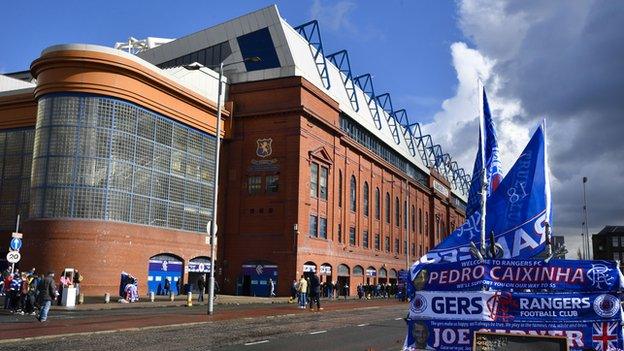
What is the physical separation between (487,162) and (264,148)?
42025 millimetres

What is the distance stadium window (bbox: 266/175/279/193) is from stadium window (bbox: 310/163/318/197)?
3.53 m

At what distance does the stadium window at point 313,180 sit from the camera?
5206 centimetres

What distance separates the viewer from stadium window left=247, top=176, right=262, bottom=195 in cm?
5058

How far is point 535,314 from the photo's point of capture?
662 cm

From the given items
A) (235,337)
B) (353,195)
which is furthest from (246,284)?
(235,337)

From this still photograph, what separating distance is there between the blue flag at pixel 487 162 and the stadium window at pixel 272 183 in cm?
4108

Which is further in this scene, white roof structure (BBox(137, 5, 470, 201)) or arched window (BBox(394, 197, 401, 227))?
arched window (BBox(394, 197, 401, 227))

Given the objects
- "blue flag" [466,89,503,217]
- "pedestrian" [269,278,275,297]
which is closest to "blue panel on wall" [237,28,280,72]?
"pedestrian" [269,278,275,297]

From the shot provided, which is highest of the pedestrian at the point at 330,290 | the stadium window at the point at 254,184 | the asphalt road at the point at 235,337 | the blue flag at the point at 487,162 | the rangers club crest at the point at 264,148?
the rangers club crest at the point at 264,148

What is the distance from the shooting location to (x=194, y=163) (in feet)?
156

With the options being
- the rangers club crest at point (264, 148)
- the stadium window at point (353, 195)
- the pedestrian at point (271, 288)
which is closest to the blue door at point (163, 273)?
the pedestrian at point (271, 288)

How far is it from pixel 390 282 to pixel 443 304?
2715 inches

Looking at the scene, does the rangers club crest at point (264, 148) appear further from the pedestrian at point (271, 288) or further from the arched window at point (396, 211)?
the arched window at point (396, 211)

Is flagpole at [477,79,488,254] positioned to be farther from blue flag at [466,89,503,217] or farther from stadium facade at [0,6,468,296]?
stadium facade at [0,6,468,296]
